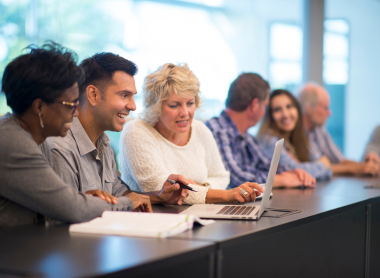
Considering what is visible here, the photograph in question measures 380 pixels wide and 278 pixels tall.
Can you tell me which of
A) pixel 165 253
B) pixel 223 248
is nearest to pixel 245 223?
pixel 223 248

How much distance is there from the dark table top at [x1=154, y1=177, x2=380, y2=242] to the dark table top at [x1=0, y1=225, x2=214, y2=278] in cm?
14

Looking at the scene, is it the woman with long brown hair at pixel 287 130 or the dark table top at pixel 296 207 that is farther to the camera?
the woman with long brown hair at pixel 287 130

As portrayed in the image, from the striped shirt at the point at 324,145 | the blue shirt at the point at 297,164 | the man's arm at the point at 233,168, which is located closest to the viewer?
the man's arm at the point at 233,168

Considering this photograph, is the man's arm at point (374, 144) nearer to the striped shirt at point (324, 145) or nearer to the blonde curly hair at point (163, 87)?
the striped shirt at point (324, 145)

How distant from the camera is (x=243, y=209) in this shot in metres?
1.65

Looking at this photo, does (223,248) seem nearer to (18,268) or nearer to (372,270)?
(18,268)

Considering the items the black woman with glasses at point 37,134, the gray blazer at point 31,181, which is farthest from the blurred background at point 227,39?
the gray blazer at point 31,181

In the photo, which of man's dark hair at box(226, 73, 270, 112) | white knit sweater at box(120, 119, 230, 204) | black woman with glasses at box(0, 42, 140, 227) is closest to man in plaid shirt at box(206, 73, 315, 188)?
man's dark hair at box(226, 73, 270, 112)

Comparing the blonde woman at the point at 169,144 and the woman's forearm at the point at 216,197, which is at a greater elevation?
the blonde woman at the point at 169,144

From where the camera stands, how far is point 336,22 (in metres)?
5.94

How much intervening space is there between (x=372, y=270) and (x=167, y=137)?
48.8 inches

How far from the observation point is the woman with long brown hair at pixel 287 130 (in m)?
3.28

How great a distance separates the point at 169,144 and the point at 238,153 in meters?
0.76

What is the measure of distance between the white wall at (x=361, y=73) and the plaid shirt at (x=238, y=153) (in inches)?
147
